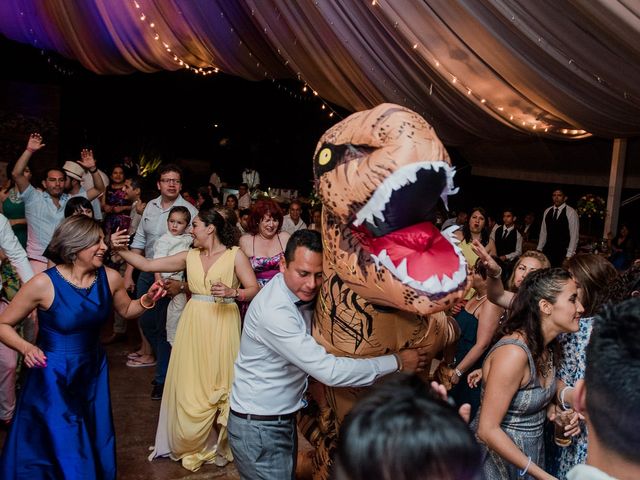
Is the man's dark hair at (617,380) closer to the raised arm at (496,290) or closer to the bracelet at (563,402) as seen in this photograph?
the bracelet at (563,402)

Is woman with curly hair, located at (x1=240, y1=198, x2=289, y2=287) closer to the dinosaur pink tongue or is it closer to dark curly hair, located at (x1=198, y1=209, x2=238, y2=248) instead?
dark curly hair, located at (x1=198, y1=209, x2=238, y2=248)

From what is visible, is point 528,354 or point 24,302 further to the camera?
point 24,302

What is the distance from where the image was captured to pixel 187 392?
10.1 feet

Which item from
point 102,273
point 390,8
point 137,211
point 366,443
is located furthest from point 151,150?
point 366,443

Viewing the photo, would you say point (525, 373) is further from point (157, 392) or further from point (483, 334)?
point (157, 392)

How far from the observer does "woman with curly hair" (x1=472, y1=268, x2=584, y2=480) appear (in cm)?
182

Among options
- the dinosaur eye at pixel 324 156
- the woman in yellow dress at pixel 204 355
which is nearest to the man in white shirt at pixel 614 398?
the dinosaur eye at pixel 324 156

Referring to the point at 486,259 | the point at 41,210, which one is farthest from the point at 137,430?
the point at 486,259

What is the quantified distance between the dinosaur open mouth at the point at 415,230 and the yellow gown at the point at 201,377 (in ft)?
5.77

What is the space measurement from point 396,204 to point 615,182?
6080mm

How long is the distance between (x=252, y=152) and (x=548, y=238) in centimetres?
780

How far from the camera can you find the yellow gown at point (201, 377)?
3055mm

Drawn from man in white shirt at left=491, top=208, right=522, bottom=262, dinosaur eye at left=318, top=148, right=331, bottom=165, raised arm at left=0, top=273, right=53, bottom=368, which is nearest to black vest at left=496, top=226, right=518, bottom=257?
man in white shirt at left=491, top=208, right=522, bottom=262

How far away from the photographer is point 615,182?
264 inches
